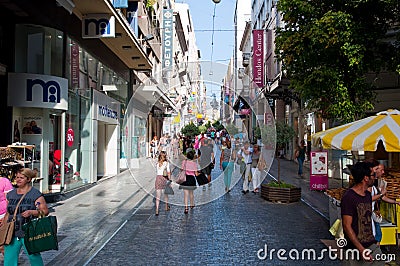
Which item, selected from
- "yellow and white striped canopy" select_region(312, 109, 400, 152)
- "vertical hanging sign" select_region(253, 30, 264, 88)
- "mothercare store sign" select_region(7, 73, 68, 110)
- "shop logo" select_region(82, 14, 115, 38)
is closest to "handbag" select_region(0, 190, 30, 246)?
"yellow and white striped canopy" select_region(312, 109, 400, 152)

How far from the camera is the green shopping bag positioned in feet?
16.3

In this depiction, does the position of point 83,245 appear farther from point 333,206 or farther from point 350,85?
point 350,85

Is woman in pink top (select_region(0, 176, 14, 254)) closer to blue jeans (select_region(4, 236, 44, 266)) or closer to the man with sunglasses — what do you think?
blue jeans (select_region(4, 236, 44, 266))

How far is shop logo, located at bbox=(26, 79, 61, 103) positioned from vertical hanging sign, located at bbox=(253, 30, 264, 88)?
28.8 meters

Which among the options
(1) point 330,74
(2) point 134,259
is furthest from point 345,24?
(2) point 134,259

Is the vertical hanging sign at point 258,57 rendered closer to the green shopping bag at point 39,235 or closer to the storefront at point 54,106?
the storefront at point 54,106

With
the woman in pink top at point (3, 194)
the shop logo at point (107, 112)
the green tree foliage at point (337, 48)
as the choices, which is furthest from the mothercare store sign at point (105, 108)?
the woman in pink top at point (3, 194)

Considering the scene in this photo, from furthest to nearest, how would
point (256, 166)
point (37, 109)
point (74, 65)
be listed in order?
point (256, 166) → point (74, 65) → point (37, 109)

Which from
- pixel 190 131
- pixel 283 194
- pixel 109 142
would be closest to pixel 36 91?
pixel 283 194

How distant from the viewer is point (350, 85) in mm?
11680

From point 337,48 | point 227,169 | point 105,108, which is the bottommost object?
point 227,169

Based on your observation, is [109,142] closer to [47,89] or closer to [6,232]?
[47,89]

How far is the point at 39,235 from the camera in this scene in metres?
5.03

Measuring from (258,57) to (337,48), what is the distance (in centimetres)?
2833
